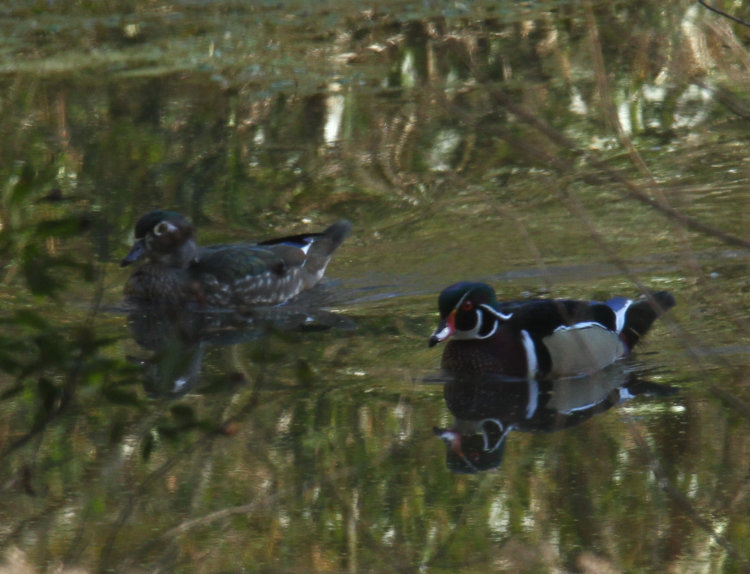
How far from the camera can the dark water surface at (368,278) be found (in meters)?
4.70

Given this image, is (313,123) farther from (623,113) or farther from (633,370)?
(633,370)

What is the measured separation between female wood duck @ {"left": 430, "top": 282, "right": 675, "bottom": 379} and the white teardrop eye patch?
2.74 meters

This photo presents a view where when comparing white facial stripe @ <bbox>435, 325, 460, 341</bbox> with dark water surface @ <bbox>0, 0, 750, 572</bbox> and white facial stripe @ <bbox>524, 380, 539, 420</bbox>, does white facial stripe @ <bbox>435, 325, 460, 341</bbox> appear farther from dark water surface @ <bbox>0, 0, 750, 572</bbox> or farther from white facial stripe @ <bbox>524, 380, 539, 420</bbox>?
white facial stripe @ <bbox>524, 380, 539, 420</bbox>

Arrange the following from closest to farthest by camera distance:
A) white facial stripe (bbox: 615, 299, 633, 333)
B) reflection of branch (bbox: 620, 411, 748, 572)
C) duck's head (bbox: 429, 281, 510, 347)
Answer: reflection of branch (bbox: 620, 411, 748, 572) < duck's head (bbox: 429, 281, 510, 347) < white facial stripe (bbox: 615, 299, 633, 333)

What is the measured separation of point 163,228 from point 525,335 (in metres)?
3.17

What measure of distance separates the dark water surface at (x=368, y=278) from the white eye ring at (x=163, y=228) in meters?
0.48

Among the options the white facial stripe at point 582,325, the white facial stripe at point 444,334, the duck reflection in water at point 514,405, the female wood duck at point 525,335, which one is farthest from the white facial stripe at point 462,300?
the white facial stripe at point 582,325

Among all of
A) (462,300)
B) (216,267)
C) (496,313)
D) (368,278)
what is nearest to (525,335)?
(496,313)

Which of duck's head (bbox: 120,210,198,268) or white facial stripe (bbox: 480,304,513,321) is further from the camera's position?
duck's head (bbox: 120,210,198,268)

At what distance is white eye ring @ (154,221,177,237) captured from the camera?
9242 mm

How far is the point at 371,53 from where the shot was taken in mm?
14539

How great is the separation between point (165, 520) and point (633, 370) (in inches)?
111

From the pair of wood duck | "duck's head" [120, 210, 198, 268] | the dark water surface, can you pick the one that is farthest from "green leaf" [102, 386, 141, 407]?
"duck's head" [120, 210, 198, 268]

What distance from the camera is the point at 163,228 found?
9281 mm
